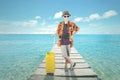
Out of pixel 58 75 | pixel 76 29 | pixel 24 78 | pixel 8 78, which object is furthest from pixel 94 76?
pixel 8 78

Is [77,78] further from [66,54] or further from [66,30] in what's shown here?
[66,30]

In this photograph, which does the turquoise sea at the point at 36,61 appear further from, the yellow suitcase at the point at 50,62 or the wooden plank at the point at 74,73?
the yellow suitcase at the point at 50,62

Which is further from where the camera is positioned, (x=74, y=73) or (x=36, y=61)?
(x=36, y=61)

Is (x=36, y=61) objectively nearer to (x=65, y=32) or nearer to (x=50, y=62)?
(x=50, y=62)

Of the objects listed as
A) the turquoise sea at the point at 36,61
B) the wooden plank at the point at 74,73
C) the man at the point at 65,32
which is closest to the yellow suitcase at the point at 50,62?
the wooden plank at the point at 74,73

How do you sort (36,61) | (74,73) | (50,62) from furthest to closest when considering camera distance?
(36,61) → (74,73) → (50,62)

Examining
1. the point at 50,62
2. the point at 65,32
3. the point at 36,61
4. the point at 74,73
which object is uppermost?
the point at 65,32

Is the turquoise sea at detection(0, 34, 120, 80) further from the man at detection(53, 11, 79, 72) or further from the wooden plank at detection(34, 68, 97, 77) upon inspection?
the man at detection(53, 11, 79, 72)

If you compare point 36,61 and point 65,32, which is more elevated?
point 65,32

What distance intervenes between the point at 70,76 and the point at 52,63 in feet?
2.31

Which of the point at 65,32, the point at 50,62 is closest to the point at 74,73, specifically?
the point at 50,62

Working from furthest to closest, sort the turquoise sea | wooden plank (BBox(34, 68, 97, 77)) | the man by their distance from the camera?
1. the turquoise sea
2. the man
3. wooden plank (BBox(34, 68, 97, 77))

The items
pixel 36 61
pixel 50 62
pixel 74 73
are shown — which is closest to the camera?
pixel 50 62

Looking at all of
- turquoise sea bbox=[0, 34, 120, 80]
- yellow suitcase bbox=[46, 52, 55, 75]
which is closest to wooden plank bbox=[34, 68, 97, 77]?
yellow suitcase bbox=[46, 52, 55, 75]
